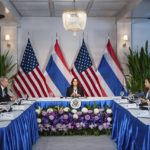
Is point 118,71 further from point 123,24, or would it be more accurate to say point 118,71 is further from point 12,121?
point 12,121

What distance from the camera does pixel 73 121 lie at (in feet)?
14.7

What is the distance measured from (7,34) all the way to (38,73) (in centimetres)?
147

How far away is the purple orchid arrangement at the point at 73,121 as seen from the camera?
Answer: 4426 millimetres

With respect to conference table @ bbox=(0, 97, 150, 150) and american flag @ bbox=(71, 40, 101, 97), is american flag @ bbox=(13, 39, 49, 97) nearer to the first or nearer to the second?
american flag @ bbox=(71, 40, 101, 97)

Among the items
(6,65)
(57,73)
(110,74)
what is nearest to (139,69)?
(110,74)

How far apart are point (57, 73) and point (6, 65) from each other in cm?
151

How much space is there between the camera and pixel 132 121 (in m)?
2.86

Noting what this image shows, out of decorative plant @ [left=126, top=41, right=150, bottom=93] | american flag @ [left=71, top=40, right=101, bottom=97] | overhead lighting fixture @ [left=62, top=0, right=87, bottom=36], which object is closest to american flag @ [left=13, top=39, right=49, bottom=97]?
american flag @ [left=71, top=40, right=101, bottom=97]

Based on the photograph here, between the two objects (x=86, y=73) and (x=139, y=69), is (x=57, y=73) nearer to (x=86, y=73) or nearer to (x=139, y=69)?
(x=86, y=73)

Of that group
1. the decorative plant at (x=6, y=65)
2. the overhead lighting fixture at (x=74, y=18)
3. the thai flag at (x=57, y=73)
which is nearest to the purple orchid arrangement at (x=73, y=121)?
the overhead lighting fixture at (x=74, y=18)

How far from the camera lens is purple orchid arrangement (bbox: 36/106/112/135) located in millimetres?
4426

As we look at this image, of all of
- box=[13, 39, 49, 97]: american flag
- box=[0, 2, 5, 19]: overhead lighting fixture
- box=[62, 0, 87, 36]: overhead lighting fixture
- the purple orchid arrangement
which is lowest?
the purple orchid arrangement

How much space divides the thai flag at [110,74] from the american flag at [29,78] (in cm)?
176

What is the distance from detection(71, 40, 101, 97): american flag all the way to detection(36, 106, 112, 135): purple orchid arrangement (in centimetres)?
242
